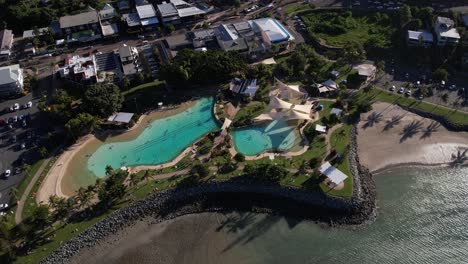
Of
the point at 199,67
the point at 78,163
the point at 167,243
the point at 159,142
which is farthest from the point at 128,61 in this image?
the point at 167,243

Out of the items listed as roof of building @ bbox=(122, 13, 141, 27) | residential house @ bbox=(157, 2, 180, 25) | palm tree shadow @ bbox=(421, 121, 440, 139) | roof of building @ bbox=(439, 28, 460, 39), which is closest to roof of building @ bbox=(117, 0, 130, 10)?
roof of building @ bbox=(122, 13, 141, 27)

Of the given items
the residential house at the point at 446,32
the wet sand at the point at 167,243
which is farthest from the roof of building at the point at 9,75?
the residential house at the point at 446,32

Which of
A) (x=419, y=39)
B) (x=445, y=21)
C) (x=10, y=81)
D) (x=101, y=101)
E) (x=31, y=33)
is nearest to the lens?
(x=101, y=101)

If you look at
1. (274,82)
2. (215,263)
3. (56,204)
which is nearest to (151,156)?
(56,204)

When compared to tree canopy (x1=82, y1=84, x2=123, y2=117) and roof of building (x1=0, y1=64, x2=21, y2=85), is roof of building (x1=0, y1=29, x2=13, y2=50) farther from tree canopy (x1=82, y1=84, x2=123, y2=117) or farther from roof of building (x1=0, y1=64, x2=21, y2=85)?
tree canopy (x1=82, y1=84, x2=123, y2=117)

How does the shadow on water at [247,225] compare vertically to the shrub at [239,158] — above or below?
below

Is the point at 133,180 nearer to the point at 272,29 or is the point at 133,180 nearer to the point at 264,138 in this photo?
the point at 264,138

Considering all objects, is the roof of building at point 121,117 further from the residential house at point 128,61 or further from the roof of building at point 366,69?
the roof of building at point 366,69
